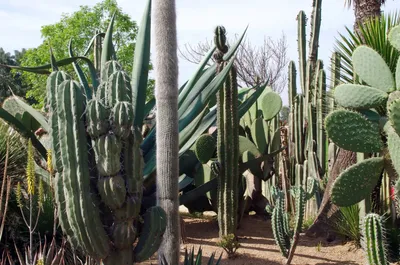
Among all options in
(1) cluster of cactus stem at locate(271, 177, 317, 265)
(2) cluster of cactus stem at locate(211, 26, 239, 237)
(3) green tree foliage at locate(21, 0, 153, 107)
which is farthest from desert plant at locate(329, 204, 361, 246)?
(3) green tree foliage at locate(21, 0, 153, 107)

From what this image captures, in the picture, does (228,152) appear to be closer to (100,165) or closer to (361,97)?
(361,97)

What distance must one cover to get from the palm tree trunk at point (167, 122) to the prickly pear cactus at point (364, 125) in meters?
1.62

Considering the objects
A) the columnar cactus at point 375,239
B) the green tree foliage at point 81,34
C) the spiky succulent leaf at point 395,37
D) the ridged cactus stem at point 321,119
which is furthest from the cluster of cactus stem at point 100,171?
the green tree foliage at point 81,34

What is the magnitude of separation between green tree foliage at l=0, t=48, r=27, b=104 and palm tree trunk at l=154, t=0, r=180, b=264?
2740 centimetres

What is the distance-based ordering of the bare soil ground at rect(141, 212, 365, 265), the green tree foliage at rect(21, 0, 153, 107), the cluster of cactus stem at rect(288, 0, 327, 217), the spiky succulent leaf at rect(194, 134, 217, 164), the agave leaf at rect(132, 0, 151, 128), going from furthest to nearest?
the green tree foliage at rect(21, 0, 153, 107) → the cluster of cactus stem at rect(288, 0, 327, 217) → the spiky succulent leaf at rect(194, 134, 217, 164) → the bare soil ground at rect(141, 212, 365, 265) → the agave leaf at rect(132, 0, 151, 128)

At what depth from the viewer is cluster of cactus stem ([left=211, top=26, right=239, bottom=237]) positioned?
5.63 m

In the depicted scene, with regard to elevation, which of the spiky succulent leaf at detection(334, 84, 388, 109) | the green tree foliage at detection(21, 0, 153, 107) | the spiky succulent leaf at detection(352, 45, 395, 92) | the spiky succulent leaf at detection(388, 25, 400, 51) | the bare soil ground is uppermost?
the green tree foliage at detection(21, 0, 153, 107)

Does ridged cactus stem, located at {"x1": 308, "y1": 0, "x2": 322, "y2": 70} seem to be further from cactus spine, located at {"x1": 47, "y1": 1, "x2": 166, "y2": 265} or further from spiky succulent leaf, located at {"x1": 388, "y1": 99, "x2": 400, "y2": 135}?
cactus spine, located at {"x1": 47, "y1": 1, "x2": 166, "y2": 265}

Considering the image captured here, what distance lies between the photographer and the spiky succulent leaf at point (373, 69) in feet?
15.7

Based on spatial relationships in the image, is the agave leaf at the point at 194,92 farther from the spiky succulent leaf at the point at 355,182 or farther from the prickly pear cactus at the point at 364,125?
the spiky succulent leaf at the point at 355,182

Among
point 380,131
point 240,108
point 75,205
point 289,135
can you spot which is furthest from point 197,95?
point 289,135

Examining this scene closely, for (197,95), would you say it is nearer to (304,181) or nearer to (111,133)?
(111,133)

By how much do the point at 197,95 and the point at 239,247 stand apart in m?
1.93

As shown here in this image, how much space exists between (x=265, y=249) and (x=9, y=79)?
31.8 meters
